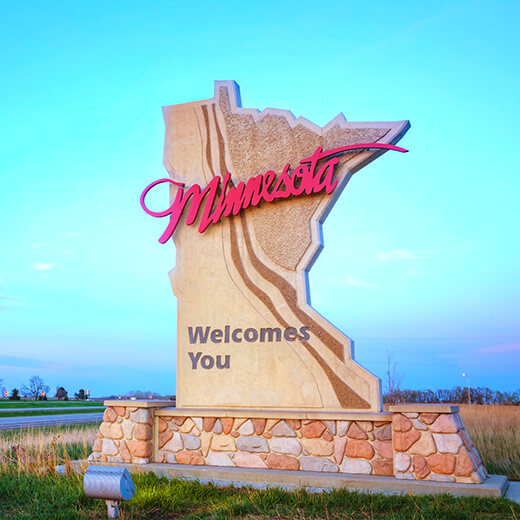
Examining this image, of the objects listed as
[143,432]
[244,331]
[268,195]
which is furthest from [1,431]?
[268,195]

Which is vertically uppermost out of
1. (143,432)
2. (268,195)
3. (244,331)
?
(268,195)

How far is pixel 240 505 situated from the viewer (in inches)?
303

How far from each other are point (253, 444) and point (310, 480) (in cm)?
136

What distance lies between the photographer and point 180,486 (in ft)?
28.9

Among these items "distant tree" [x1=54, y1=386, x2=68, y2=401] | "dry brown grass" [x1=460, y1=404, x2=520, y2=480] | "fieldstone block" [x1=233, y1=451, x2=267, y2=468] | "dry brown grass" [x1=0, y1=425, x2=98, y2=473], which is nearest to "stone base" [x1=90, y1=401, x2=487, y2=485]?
"fieldstone block" [x1=233, y1=451, x2=267, y2=468]

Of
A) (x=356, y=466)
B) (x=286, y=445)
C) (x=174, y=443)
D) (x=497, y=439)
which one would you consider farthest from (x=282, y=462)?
(x=497, y=439)

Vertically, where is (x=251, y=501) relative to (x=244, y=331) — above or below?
below

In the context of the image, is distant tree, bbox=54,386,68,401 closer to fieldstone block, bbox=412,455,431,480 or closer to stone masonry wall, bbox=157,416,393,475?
stone masonry wall, bbox=157,416,393,475

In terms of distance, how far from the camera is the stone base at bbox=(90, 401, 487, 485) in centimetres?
853

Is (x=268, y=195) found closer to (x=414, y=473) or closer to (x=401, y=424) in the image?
(x=401, y=424)

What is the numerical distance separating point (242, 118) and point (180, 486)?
7.19m

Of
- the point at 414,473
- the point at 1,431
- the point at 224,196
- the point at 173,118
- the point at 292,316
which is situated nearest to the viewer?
the point at 414,473

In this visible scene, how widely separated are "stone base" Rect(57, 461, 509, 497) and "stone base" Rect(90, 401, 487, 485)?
182 mm

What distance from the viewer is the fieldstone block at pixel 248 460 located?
32.1 ft
